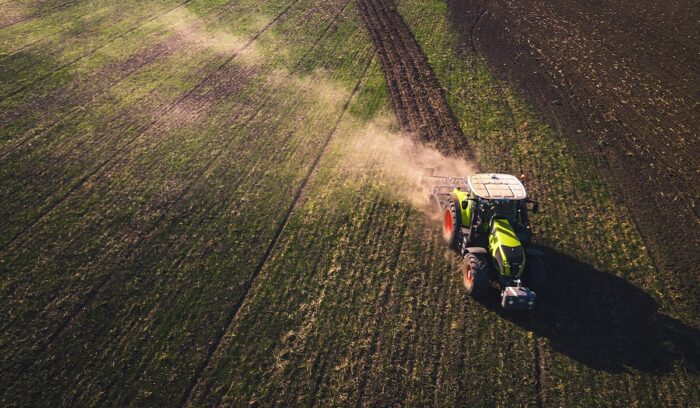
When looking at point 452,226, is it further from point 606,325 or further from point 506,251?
point 606,325

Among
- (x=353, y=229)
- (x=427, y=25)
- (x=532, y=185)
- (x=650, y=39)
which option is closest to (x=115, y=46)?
(x=427, y=25)

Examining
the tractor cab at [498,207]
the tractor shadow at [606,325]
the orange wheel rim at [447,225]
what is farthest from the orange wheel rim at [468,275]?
the orange wheel rim at [447,225]

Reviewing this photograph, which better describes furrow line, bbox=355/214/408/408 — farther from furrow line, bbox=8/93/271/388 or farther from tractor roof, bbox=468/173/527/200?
furrow line, bbox=8/93/271/388

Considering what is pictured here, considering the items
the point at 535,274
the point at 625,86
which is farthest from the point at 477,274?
the point at 625,86

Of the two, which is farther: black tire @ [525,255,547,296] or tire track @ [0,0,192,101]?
tire track @ [0,0,192,101]

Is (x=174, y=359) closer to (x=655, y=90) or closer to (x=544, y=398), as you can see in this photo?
(x=544, y=398)

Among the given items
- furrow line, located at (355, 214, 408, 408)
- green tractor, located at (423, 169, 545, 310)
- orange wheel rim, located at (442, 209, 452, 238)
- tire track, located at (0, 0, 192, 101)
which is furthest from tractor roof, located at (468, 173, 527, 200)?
tire track, located at (0, 0, 192, 101)

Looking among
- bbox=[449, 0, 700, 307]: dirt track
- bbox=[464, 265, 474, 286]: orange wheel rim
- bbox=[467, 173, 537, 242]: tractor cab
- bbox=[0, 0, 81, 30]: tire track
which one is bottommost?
bbox=[0, 0, 81, 30]: tire track
